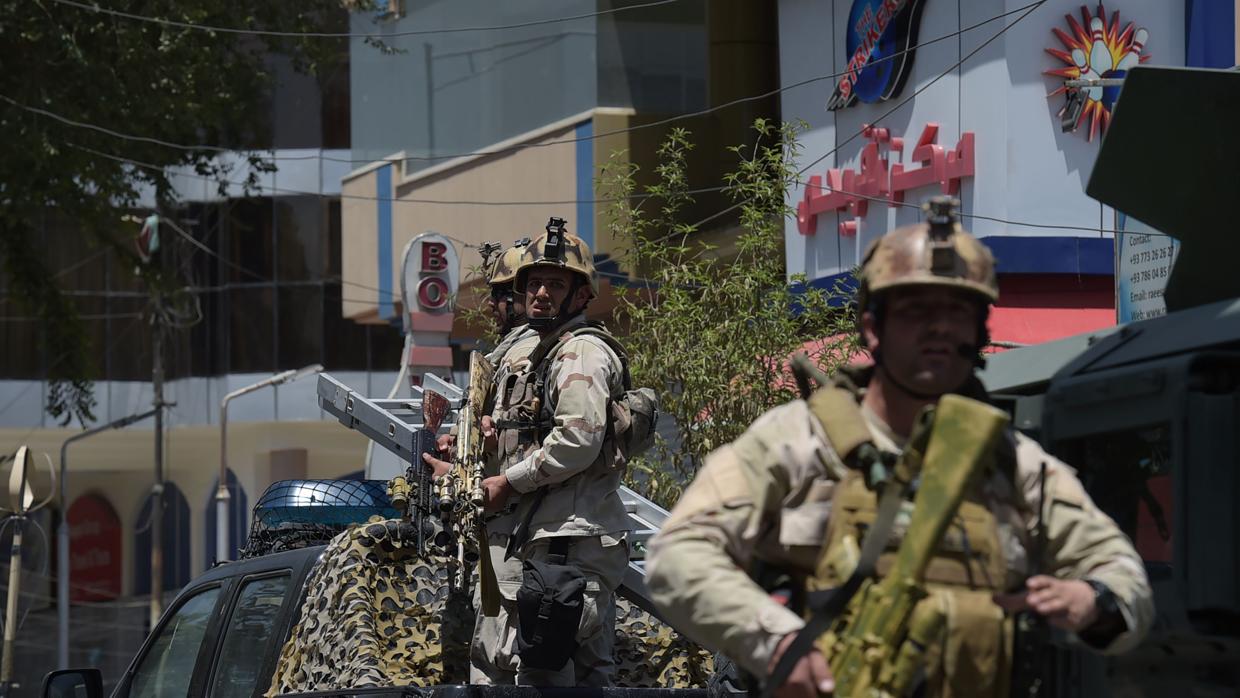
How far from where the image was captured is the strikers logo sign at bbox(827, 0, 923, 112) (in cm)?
1452

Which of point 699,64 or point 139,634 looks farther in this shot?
point 139,634

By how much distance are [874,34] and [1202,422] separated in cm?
1188

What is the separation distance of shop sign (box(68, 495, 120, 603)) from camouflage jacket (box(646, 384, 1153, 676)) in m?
32.3

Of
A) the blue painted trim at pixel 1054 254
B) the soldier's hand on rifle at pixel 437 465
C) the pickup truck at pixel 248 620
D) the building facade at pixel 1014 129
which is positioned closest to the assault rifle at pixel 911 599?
the pickup truck at pixel 248 620

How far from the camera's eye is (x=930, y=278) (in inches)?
129

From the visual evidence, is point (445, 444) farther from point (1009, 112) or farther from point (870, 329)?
point (1009, 112)

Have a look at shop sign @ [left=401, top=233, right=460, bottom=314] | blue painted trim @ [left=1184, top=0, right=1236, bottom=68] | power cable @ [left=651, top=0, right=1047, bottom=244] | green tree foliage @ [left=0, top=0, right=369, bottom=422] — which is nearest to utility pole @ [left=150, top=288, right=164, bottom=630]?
green tree foliage @ [left=0, top=0, right=369, bottom=422]

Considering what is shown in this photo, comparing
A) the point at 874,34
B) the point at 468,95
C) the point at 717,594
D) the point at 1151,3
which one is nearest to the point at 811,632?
the point at 717,594

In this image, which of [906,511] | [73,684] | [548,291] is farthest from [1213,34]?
[906,511]

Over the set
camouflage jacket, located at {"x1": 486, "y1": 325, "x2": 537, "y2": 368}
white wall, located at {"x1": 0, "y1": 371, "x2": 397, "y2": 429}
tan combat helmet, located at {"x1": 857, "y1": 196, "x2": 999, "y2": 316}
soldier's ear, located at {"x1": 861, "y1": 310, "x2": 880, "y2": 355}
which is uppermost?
tan combat helmet, located at {"x1": 857, "y1": 196, "x2": 999, "y2": 316}

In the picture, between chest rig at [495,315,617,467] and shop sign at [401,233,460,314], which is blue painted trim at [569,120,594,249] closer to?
shop sign at [401,233,460,314]

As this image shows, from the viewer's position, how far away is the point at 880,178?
1463cm

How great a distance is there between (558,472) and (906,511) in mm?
2704

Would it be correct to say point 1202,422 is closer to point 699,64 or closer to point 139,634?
point 699,64
